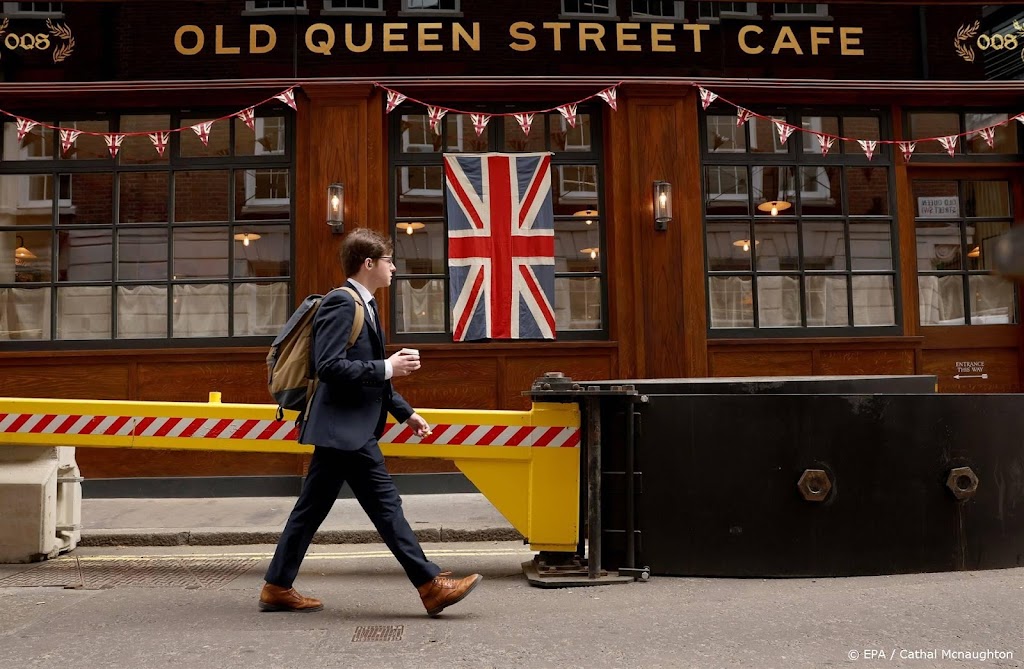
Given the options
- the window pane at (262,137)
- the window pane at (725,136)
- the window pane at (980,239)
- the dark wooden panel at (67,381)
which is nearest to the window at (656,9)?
the window pane at (725,136)

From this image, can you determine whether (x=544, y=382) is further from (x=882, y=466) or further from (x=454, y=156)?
(x=454, y=156)

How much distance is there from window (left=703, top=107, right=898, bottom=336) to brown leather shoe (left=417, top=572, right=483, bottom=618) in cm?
639

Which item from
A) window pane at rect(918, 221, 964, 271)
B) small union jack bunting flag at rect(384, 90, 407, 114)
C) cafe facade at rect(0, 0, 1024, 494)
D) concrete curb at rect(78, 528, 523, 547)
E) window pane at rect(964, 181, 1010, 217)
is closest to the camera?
concrete curb at rect(78, 528, 523, 547)

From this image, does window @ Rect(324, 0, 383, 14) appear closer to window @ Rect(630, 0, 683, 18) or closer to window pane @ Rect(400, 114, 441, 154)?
window pane @ Rect(400, 114, 441, 154)

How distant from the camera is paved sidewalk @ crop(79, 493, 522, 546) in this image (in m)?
7.01

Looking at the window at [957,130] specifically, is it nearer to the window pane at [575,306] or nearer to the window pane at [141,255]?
the window pane at [575,306]

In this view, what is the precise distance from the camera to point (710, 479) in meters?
5.26

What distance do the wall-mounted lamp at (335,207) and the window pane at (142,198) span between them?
2035 mm

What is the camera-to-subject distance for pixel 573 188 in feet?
32.9

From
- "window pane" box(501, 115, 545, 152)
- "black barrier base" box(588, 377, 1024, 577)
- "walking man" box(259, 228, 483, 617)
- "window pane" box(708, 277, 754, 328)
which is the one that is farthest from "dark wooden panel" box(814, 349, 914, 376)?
"walking man" box(259, 228, 483, 617)

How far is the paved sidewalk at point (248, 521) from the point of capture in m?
7.01

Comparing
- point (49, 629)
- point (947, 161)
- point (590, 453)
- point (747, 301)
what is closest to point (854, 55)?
point (947, 161)

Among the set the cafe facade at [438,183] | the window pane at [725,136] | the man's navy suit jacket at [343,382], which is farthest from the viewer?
the window pane at [725,136]

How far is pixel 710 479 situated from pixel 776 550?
59 centimetres
